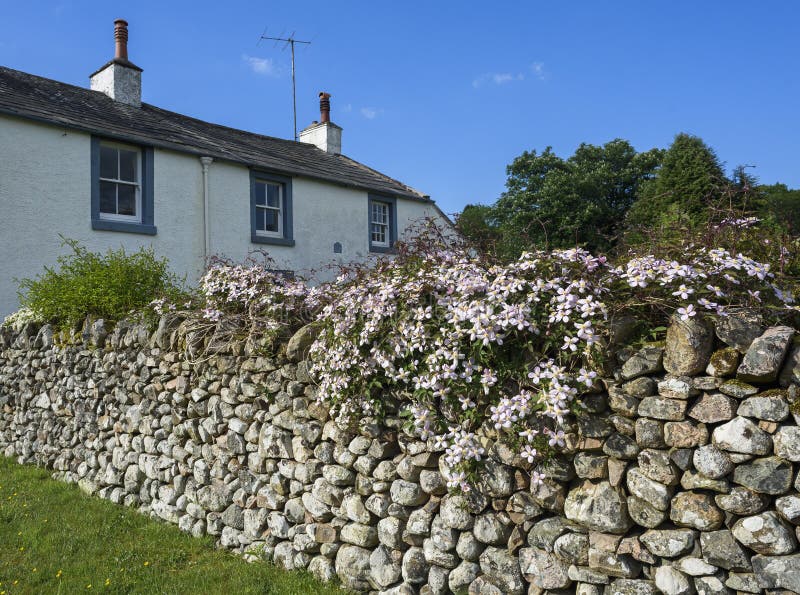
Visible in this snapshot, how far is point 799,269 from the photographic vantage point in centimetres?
329

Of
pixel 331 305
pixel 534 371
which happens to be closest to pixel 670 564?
pixel 534 371

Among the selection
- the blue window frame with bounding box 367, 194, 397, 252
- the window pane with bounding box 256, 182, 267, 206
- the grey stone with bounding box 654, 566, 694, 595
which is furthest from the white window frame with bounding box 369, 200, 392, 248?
the grey stone with bounding box 654, 566, 694, 595

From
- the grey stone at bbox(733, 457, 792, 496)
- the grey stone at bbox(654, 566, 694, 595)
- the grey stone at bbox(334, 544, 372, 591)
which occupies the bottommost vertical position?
the grey stone at bbox(334, 544, 372, 591)

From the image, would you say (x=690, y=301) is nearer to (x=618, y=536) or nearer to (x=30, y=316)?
(x=618, y=536)

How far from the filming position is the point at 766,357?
2666 mm

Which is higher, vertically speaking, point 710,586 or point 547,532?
point 547,532

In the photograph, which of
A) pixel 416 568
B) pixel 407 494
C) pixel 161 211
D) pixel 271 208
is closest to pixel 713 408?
pixel 407 494

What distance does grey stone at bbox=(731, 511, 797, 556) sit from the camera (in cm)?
259

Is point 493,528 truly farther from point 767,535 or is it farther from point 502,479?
point 767,535

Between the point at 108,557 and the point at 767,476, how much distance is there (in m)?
4.83

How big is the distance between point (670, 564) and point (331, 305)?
8.65 feet

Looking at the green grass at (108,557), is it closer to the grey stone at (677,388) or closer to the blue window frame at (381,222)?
the grey stone at (677,388)

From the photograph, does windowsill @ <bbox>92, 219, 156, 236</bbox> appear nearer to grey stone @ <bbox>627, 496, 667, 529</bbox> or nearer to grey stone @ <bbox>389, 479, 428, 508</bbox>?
grey stone @ <bbox>389, 479, 428, 508</bbox>

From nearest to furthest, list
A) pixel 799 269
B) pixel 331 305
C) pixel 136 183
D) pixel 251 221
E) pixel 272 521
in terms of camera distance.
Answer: pixel 799 269 < pixel 331 305 < pixel 272 521 < pixel 136 183 < pixel 251 221
